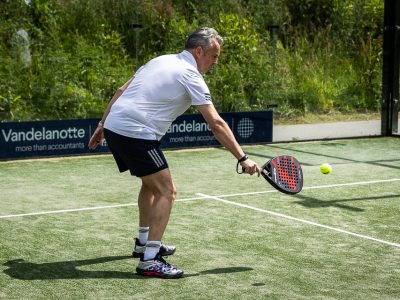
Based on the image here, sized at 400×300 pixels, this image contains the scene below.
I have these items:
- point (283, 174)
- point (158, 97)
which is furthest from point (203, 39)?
point (283, 174)

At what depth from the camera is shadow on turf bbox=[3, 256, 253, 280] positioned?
→ 630cm

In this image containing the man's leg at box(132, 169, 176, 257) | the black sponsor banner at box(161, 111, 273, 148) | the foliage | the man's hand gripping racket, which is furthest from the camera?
the foliage

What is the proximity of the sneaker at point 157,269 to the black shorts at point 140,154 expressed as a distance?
0.63m

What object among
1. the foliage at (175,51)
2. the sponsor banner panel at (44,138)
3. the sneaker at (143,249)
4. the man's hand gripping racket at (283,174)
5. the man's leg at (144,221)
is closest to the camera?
the man's hand gripping racket at (283,174)

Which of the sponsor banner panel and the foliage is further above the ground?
the foliage

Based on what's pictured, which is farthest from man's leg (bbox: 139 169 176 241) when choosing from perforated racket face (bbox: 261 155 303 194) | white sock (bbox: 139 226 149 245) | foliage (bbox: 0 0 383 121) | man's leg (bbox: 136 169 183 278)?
foliage (bbox: 0 0 383 121)

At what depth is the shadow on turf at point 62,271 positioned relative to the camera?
248 inches

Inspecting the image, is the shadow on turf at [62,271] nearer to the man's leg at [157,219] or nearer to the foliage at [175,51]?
the man's leg at [157,219]

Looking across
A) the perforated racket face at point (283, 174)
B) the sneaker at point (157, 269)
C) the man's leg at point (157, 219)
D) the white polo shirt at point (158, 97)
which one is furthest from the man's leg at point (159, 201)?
the perforated racket face at point (283, 174)

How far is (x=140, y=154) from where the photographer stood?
20.4ft

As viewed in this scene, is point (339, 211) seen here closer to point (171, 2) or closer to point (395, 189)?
point (395, 189)

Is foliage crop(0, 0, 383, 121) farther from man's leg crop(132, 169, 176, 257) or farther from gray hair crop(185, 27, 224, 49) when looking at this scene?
gray hair crop(185, 27, 224, 49)

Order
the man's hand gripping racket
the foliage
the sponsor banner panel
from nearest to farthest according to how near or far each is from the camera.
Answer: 1. the man's hand gripping racket
2. the sponsor banner panel
3. the foliage

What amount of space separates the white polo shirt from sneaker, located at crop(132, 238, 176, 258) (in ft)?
3.33
